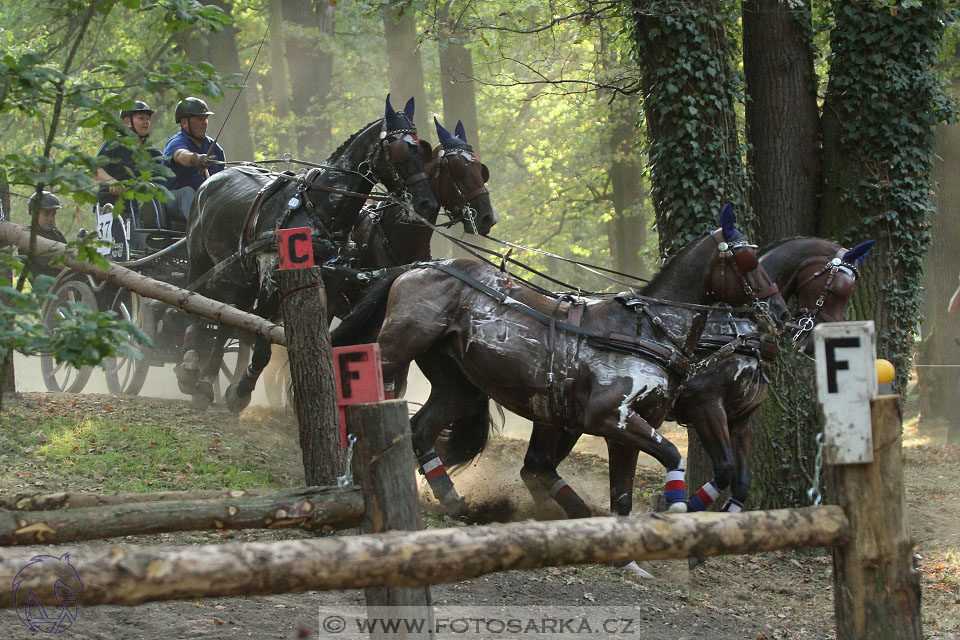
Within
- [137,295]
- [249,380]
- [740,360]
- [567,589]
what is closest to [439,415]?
[567,589]

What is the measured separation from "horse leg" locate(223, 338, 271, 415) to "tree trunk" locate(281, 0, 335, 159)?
531 inches

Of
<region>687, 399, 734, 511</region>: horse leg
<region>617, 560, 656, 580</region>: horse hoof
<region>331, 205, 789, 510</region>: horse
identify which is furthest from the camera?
<region>687, 399, 734, 511</region>: horse leg

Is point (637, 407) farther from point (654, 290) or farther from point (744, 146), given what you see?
point (744, 146)

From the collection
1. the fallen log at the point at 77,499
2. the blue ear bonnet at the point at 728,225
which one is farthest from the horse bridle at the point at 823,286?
the fallen log at the point at 77,499

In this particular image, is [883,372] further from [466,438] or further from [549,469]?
[466,438]

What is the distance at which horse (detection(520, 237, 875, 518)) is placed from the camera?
7117 mm

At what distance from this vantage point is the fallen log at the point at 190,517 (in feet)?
11.7

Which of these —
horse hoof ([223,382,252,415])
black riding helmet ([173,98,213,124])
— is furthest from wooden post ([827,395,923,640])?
black riding helmet ([173,98,213,124])

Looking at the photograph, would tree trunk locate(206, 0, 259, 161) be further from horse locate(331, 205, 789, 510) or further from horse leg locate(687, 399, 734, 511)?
horse leg locate(687, 399, 734, 511)

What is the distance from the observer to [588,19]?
977 cm

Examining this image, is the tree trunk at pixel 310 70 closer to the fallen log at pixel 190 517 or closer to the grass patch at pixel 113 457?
the grass patch at pixel 113 457

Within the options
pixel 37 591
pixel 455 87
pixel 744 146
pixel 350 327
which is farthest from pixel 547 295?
pixel 455 87

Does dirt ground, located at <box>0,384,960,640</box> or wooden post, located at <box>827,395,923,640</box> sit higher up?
wooden post, located at <box>827,395,923,640</box>

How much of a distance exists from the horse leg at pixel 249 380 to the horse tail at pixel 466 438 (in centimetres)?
244
